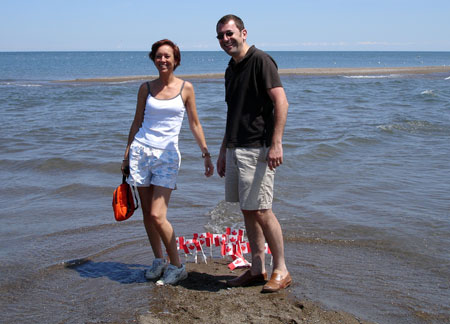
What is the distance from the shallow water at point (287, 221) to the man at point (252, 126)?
83cm

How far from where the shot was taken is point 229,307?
3.72m

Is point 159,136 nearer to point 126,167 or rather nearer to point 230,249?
point 126,167

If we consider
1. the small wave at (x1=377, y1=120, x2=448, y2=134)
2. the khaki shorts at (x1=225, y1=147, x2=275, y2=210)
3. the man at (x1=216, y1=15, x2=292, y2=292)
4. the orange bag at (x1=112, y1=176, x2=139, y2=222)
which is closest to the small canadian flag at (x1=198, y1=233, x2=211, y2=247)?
the orange bag at (x1=112, y1=176, x2=139, y2=222)

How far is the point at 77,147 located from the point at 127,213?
7.16m

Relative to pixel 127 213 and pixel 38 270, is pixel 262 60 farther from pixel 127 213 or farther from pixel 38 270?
pixel 38 270

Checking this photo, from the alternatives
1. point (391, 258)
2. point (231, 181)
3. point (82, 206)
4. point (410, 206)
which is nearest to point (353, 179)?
point (410, 206)

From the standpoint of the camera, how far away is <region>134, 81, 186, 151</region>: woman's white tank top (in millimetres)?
4070

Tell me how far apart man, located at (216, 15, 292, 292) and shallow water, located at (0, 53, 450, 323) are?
0.83 metres

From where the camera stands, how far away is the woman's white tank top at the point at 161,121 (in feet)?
13.4

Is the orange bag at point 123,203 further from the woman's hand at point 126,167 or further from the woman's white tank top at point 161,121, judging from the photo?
the woman's white tank top at point 161,121

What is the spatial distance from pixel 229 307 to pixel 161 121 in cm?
151

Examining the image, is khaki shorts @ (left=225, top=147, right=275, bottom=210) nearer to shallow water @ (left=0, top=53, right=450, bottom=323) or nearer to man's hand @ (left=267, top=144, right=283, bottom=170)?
man's hand @ (left=267, top=144, right=283, bottom=170)

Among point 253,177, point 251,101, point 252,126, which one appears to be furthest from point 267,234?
point 251,101
